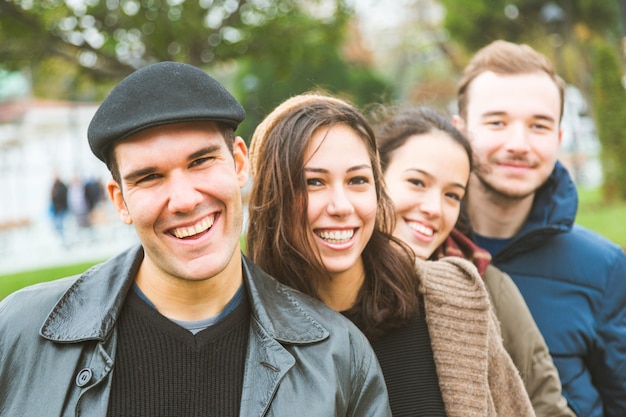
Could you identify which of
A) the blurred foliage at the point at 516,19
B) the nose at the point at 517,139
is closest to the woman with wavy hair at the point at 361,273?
the nose at the point at 517,139

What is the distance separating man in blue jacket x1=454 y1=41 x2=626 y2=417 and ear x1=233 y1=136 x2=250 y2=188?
1.58m

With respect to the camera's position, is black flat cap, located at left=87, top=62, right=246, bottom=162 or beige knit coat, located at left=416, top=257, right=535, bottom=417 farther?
beige knit coat, located at left=416, top=257, right=535, bottom=417

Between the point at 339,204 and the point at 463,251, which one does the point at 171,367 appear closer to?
the point at 339,204

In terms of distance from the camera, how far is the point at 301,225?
2752 mm

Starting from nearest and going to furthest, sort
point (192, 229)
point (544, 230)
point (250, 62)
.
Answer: point (192, 229)
point (544, 230)
point (250, 62)

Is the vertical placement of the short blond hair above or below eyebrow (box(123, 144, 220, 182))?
above

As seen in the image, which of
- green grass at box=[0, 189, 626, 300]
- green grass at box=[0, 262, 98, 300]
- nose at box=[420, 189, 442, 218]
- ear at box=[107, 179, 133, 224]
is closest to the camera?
ear at box=[107, 179, 133, 224]

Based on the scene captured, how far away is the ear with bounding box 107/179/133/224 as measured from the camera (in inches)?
95.4

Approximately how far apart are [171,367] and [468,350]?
1.15 metres

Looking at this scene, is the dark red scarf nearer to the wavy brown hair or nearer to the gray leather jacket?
the wavy brown hair

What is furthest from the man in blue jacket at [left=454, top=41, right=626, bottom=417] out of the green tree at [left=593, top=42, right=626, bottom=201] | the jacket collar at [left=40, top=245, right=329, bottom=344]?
the green tree at [left=593, top=42, right=626, bottom=201]

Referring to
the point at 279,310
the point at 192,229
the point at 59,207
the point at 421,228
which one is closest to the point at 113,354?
the point at 192,229

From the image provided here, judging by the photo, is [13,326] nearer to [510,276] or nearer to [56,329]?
[56,329]

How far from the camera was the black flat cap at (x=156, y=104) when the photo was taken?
2234mm
